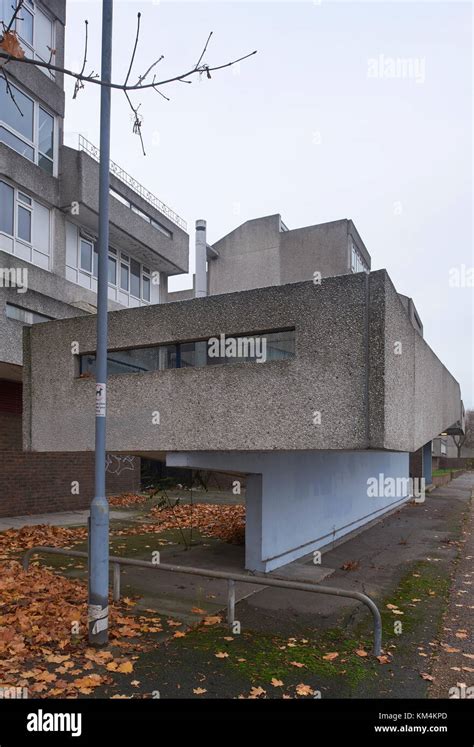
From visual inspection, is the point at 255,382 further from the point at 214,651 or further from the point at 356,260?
the point at 356,260

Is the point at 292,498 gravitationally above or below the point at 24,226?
below

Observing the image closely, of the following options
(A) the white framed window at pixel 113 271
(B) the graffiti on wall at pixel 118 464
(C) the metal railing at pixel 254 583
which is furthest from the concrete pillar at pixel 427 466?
(C) the metal railing at pixel 254 583

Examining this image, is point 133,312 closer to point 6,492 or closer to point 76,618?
point 76,618

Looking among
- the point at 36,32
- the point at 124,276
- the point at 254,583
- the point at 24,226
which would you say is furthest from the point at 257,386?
the point at 36,32

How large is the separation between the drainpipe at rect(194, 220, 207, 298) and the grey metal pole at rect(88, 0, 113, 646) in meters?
8.29

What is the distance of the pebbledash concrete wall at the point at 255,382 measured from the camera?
20.9 feet

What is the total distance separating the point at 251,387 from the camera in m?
7.09

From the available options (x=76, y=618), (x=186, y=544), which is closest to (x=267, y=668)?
(x=76, y=618)

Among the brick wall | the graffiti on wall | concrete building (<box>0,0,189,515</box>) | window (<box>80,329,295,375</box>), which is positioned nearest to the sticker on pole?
window (<box>80,329,295,375</box>)

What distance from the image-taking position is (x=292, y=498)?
32.8 ft

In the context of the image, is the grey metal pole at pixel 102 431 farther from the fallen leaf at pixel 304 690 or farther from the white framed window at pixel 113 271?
the white framed window at pixel 113 271

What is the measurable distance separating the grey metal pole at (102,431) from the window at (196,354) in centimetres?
190

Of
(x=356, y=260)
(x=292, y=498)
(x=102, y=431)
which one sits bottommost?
(x=292, y=498)

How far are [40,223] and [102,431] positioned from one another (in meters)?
11.5
